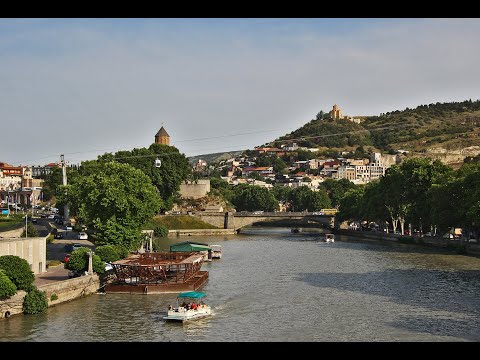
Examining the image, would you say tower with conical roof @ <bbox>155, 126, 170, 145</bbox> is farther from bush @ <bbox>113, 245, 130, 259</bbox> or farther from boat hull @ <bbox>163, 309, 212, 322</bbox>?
boat hull @ <bbox>163, 309, 212, 322</bbox>

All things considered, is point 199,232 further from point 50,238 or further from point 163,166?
point 50,238

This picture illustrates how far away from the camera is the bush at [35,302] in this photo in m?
28.4

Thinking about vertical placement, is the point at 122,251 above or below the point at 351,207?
below

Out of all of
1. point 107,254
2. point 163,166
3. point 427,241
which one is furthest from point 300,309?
point 163,166

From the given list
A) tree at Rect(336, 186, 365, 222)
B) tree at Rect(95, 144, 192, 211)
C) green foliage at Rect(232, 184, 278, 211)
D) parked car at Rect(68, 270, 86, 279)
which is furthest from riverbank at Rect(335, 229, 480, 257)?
green foliage at Rect(232, 184, 278, 211)

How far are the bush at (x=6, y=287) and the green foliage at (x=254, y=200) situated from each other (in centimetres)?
10909

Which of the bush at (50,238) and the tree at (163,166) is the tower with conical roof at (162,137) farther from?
the bush at (50,238)

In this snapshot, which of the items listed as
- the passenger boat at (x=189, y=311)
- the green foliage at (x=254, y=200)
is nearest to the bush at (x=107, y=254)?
the passenger boat at (x=189, y=311)

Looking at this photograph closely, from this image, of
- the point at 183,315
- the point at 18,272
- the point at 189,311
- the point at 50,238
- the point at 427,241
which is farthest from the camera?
the point at 427,241

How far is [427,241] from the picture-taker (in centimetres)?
6812

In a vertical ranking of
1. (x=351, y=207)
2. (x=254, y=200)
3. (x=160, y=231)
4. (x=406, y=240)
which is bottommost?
(x=406, y=240)

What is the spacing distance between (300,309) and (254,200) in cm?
10572

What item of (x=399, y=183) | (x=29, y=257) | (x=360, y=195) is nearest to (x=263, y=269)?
(x=29, y=257)

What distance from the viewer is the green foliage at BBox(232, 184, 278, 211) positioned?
448 ft
